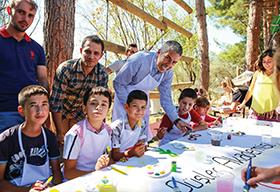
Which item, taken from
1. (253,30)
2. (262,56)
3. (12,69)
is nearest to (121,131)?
(12,69)

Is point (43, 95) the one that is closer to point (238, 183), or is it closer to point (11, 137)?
point (11, 137)

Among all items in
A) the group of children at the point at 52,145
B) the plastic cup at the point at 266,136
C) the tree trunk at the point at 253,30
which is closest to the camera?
the group of children at the point at 52,145

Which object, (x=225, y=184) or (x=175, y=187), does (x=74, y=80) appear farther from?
(x=225, y=184)

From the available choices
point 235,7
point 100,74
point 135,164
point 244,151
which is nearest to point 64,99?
point 100,74

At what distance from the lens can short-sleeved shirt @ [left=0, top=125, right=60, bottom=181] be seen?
1651 millimetres

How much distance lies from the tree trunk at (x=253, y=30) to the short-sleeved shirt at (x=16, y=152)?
6980 mm

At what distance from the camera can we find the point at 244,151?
202cm

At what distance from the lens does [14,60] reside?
2160 mm

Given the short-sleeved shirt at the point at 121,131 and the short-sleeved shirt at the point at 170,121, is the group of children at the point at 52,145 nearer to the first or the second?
the short-sleeved shirt at the point at 121,131

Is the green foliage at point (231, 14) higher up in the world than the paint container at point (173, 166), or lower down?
higher up

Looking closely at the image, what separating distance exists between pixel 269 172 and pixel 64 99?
5.84 feet

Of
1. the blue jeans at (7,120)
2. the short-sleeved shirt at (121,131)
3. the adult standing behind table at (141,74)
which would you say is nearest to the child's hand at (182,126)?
the adult standing behind table at (141,74)

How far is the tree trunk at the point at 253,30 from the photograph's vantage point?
7566mm

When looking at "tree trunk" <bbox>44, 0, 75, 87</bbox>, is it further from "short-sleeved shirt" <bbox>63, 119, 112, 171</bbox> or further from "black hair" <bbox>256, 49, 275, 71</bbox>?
"black hair" <bbox>256, 49, 275, 71</bbox>
